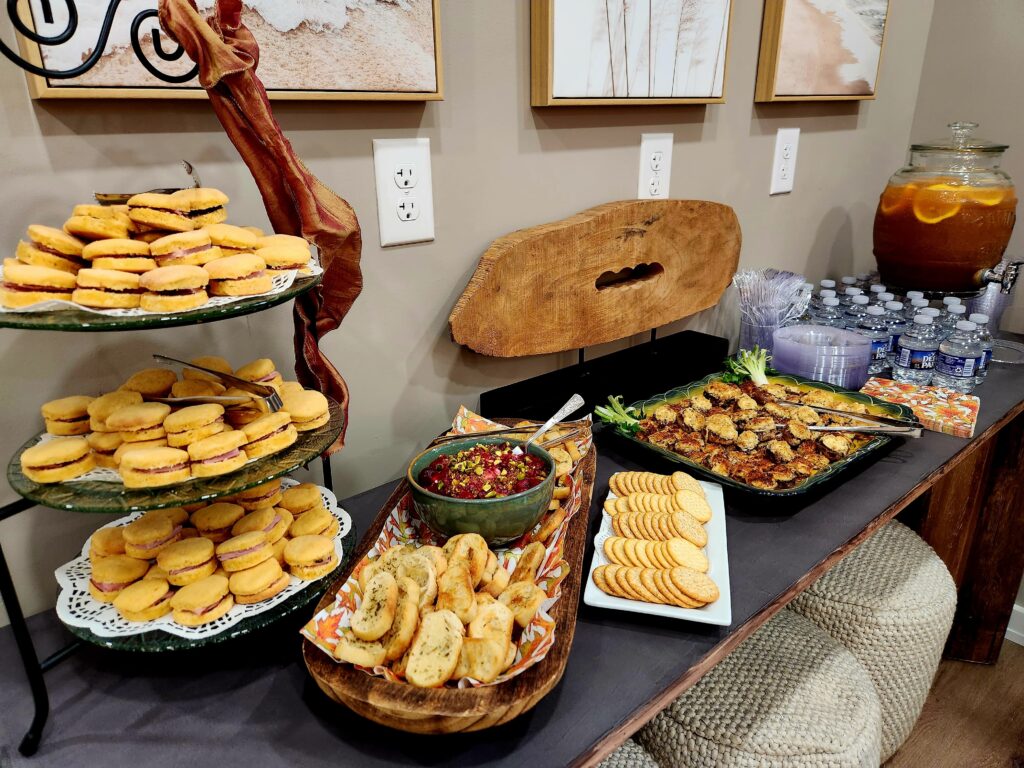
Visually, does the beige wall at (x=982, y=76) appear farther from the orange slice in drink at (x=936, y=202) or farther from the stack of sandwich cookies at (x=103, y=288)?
the stack of sandwich cookies at (x=103, y=288)

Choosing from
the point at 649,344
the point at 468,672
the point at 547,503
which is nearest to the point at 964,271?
the point at 649,344

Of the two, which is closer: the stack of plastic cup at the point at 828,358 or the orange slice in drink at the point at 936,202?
the stack of plastic cup at the point at 828,358

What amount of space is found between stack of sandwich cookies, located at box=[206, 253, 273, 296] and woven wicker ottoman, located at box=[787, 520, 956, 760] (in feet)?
4.33

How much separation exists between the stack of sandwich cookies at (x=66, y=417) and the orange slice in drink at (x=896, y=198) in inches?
72.3

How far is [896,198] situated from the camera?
1.77 metres

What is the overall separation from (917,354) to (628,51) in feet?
3.08

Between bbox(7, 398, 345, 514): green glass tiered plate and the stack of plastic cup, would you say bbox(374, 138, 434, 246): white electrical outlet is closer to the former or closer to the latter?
bbox(7, 398, 345, 514): green glass tiered plate

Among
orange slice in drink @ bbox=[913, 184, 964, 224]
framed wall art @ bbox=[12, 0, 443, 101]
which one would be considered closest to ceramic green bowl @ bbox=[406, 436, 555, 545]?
framed wall art @ bbox=[12, 0, 443, 101]

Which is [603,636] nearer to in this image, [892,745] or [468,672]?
[468,672]

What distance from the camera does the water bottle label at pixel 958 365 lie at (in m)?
1.53

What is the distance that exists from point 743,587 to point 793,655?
20.2 inches

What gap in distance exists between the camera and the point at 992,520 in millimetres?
1896

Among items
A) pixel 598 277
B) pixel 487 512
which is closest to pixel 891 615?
pixel 598 277

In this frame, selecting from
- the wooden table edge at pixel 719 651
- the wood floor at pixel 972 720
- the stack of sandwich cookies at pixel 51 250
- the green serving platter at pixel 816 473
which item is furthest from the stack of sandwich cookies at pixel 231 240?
the wood floor at pixel 972 720
